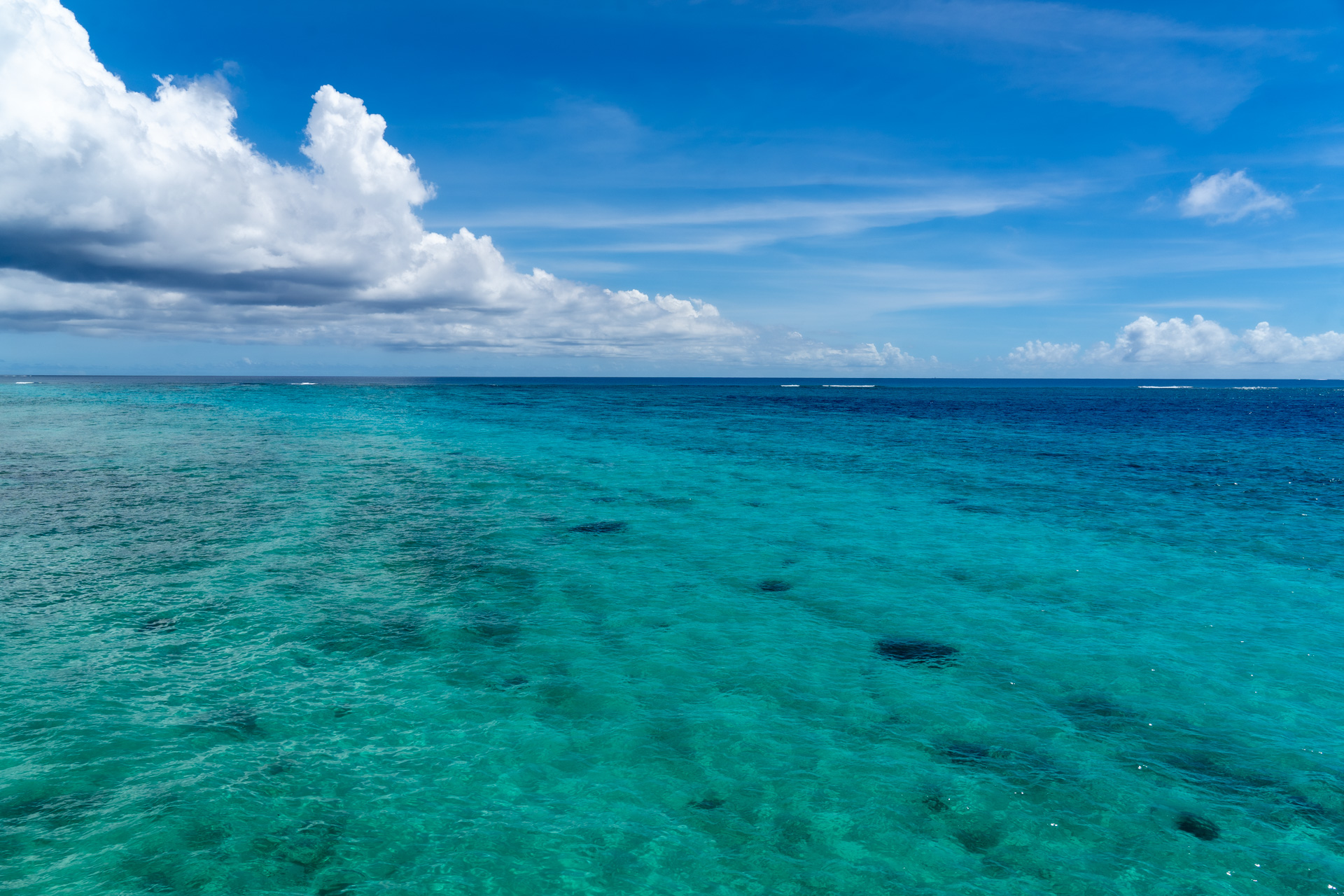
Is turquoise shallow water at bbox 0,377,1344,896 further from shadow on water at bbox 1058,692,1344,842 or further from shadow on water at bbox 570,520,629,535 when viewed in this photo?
shadow on water at bbox 570,520,629,535

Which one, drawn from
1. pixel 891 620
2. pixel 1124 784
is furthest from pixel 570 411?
pixel 1124 784

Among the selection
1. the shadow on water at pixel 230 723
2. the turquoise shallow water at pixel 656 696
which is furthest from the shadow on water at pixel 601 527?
the shadow on water at pixel 230 723

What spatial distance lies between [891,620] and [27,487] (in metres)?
33.6

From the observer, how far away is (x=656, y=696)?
11.9 meters

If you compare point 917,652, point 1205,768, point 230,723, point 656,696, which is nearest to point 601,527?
point 656,696

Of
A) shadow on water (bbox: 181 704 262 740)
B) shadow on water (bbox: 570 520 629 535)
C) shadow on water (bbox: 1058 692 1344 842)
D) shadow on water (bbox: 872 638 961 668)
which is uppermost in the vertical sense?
shadow on water (bbox: 570 520 629 535)

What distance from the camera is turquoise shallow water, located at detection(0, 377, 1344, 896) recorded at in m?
8.09

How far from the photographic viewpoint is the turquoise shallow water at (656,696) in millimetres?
8094

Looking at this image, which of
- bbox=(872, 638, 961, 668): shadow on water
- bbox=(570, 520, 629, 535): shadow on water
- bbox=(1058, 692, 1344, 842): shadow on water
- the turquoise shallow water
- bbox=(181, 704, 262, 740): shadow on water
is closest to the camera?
the turquoise shallow water

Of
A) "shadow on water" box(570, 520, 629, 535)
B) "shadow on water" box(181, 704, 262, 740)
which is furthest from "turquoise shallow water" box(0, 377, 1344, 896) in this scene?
"shadow on water" box(570, 520, 629, 535)

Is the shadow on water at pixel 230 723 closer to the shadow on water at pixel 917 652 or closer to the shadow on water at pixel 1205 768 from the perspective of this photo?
the shadow on water at pixel 917 652

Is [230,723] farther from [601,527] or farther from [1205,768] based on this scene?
[1205,768]

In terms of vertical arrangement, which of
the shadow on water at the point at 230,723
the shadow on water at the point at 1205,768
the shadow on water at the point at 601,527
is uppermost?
the shadow on water at the point at 601,527

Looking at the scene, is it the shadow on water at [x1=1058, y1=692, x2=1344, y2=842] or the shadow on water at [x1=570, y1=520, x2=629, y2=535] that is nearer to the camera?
the shadow on water at [x1=1058, y1=692, x2=1344, y2=842]
